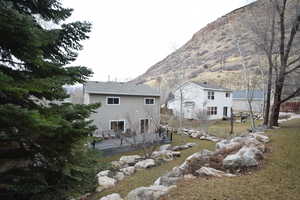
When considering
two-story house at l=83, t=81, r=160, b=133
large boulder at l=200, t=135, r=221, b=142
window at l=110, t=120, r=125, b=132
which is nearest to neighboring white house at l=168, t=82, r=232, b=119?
two-story house at l=83, t=81, r=160, b=133

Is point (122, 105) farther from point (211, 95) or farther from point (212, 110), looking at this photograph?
point (212, 110)

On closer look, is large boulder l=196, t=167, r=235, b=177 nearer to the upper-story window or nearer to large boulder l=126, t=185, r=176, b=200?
large boulder l=126, t=185, r=176, b=200

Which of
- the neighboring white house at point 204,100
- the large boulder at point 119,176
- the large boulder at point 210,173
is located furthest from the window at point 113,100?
the large boulder at point 210,173

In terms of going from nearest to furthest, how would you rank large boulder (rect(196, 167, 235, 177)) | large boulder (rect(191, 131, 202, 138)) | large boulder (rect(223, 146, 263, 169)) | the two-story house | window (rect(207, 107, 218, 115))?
large boulder (rect(196, 167, 235, 177))
large boulder (rect(223, 146, 263, 169))
the two-story house
large boulder (rect(191, 131, 202, 138))
window (rect(207, 107, 218, 115))

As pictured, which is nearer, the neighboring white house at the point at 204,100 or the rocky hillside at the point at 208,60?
the neighboring white house at the point at 204,100

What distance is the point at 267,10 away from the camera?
41.9 feet

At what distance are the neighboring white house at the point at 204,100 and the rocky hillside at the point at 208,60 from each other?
7170mm

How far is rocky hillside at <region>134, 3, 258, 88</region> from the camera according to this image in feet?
167

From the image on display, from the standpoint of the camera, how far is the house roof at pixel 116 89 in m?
15.3

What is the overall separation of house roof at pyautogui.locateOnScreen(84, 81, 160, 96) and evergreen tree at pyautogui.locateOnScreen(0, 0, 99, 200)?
40.9 feet

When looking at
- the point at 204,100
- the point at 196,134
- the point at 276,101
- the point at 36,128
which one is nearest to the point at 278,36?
the point at 276,101

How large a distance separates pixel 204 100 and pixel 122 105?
43.8ft

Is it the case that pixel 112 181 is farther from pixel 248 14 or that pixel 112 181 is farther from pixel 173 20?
pixel 173 20

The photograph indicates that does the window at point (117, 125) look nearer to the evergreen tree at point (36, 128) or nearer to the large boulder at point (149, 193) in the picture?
the large boulder at point (149, 193)
